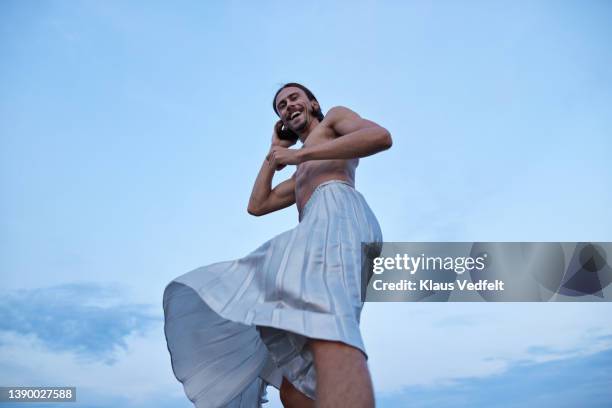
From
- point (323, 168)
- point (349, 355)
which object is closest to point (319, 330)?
point (349, 355)

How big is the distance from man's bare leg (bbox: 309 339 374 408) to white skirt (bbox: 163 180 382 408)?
36 millimetres

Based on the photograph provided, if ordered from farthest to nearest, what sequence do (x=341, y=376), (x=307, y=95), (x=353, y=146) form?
(x=307, y=95), (x=353, y=146), (x=341, y=376)

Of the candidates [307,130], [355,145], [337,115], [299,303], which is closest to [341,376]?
[299,303]

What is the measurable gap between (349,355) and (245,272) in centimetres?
63

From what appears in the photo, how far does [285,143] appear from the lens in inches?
123

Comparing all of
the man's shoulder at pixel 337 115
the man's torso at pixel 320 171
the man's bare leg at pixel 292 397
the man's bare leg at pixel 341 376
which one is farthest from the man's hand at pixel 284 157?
the man's bare leg at pixel 292 397

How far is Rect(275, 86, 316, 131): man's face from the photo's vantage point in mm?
3021

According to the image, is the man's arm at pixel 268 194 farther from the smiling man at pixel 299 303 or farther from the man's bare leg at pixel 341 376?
the man's bare leg at pixel 341 376

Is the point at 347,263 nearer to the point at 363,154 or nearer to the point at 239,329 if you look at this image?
the point at 363,154

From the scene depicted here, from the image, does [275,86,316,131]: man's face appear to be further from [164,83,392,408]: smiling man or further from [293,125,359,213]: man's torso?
[293,125,359,213]: man's torso

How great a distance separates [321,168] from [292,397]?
0.97 metres

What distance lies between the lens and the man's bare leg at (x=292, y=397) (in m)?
2.53

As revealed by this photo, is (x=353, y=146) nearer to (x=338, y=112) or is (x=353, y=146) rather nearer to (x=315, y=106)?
(x=338, y=112)

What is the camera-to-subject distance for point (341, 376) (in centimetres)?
187
